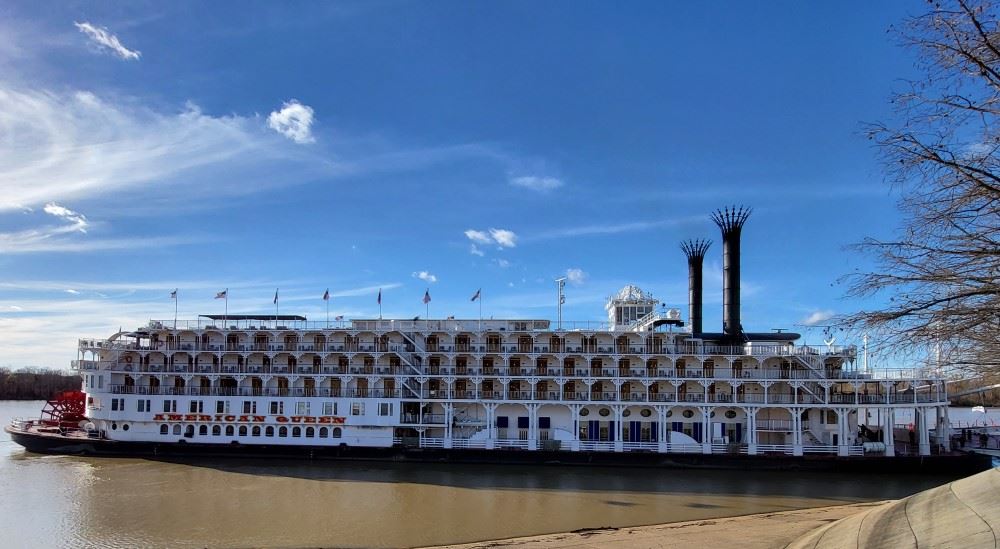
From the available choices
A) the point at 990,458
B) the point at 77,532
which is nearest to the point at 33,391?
the point at 77,532

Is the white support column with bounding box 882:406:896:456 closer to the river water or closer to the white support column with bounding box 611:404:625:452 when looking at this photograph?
the river water

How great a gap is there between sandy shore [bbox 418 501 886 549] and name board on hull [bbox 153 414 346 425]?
19.8 m

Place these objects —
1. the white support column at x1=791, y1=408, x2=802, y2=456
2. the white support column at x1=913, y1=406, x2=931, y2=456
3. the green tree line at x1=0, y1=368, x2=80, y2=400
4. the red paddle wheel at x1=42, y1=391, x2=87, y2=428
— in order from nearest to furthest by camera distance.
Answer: the white support column at x1=913, y1=406, x2=931, y2=456 < the white support column at x1=791, y1=408, x2=802, y2=456 < the red paddle wheel at x1=42, y1=391, x2=87, y2=428 < the green tree line at x1=0, y1=368, x2=80, y2=400

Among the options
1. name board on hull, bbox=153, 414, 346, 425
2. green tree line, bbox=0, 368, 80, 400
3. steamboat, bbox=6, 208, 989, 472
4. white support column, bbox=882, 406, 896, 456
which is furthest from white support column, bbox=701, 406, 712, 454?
green tree line, bbox=0, 368, 80, 400

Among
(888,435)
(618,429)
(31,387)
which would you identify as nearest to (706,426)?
(618,429)

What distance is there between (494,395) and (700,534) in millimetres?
20670

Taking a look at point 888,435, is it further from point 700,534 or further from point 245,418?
point 245,418

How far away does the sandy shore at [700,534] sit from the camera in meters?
16.1

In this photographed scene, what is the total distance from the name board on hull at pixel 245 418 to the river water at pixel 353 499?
276cm

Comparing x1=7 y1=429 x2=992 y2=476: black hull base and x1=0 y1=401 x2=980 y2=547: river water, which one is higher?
x1=7 y1=429 x2=992 y2=476: black hull base

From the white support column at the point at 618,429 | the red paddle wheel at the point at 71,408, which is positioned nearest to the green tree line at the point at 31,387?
the red paddle wheel at the point at 71,408

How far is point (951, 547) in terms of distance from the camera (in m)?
6.94

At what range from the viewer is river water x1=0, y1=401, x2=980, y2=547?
20.6 meters

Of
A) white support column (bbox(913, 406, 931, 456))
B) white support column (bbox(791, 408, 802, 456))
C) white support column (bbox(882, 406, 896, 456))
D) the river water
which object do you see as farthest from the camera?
white support column (bbox(791, 408, 802, 456))
